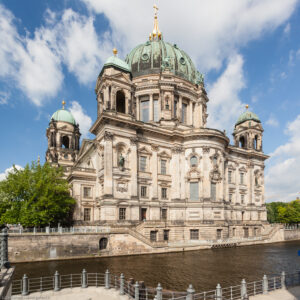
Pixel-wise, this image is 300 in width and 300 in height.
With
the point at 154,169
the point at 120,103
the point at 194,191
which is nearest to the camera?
the point at 154,169

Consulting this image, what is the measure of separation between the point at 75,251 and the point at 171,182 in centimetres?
2032

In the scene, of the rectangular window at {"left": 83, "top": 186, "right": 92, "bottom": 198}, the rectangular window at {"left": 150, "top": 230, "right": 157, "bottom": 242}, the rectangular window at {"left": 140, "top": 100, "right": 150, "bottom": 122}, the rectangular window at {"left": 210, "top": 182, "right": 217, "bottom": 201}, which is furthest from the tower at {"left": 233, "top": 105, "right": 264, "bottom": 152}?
the rectangular window at {"left": 83, "top": 186, "right": 92, "bottom": 198}

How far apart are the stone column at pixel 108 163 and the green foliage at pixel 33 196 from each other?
6.16 m

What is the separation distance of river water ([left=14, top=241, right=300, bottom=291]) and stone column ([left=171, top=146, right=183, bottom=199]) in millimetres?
15127

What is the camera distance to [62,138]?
69.4 meters

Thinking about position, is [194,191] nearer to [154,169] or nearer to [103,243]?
[154,169]

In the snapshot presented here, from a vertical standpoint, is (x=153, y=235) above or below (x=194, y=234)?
above

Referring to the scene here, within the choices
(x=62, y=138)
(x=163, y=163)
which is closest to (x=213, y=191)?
(x=163, y=163)

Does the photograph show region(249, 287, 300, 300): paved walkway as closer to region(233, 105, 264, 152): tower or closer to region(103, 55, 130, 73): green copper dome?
region(103, 55, 130, 73): green copper dome

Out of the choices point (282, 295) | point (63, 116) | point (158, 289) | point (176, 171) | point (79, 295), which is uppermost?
point (63, 116)

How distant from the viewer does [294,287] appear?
1492cm

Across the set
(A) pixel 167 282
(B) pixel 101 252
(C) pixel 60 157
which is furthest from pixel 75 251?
(C) pixel 60 157

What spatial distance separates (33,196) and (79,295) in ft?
76.9

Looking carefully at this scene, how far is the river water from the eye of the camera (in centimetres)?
1927
